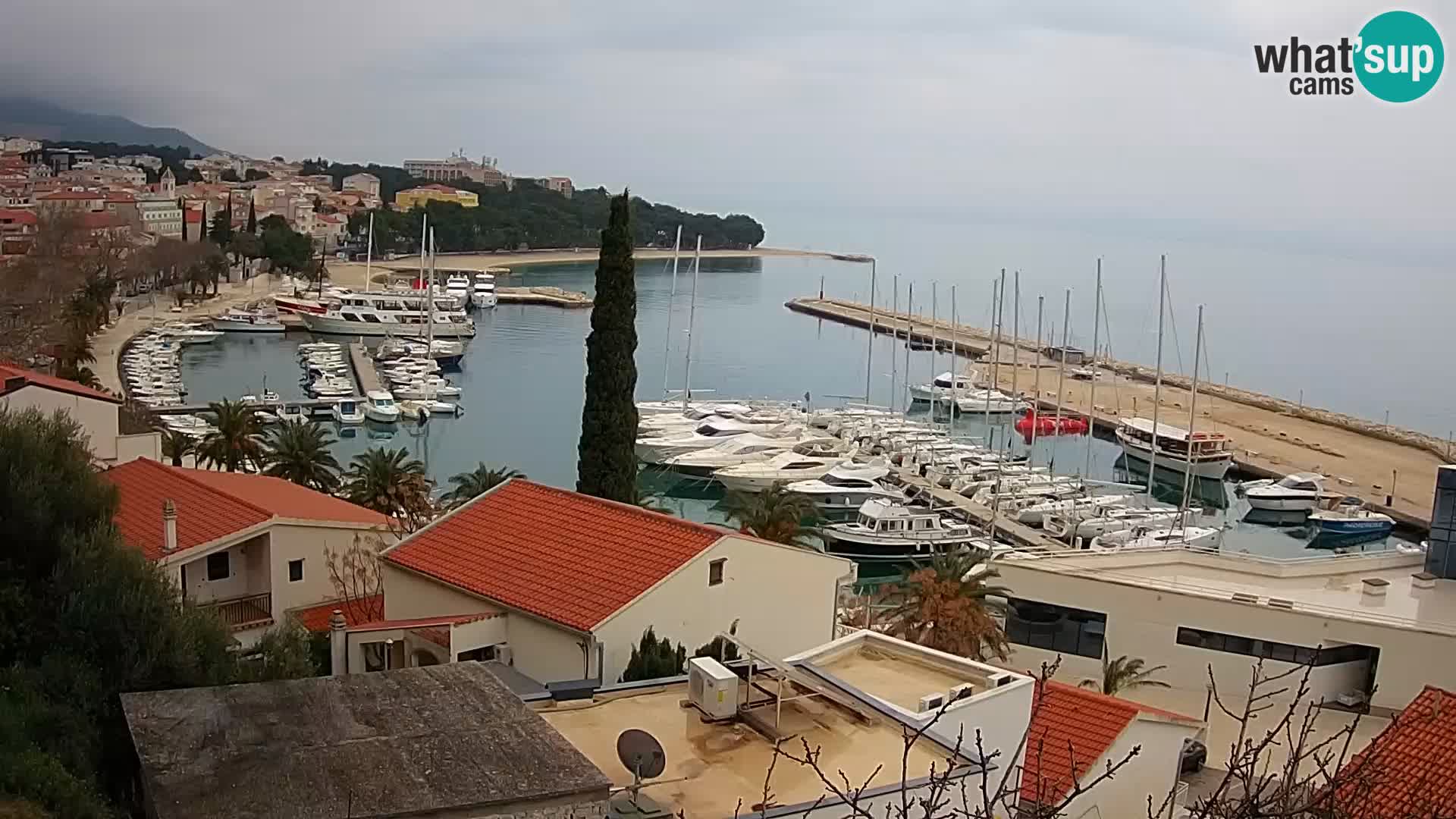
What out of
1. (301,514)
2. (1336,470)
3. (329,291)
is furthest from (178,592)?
(329,291)

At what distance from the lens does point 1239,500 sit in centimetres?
3703

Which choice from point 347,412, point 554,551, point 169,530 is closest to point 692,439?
point 347,412

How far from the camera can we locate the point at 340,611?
41.8ft

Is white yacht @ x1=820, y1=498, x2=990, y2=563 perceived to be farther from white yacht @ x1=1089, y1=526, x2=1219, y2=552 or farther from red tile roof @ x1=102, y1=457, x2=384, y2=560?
red tile roof @ x1=102, y1=457, x2=384, y2=560

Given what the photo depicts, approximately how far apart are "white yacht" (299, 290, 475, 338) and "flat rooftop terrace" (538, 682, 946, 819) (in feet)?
170

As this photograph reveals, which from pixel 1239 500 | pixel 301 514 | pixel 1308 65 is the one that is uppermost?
pixel 1308 65

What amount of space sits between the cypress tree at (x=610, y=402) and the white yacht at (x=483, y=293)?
6233 centimetres

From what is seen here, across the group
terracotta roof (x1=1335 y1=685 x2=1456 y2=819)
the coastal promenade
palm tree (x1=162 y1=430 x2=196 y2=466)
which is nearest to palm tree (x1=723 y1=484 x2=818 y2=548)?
palm tree (x1=162 y1=430 x2=196 y2=466)

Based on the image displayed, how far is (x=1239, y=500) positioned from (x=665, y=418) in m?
18.2

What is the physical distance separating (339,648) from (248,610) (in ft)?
13.7

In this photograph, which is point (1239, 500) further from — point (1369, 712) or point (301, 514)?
point (301, 514)

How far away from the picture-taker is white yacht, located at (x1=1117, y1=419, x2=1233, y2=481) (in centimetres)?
3769

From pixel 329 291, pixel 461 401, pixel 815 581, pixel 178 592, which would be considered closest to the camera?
pixel 178 592

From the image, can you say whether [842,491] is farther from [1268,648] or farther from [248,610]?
[248,610]
